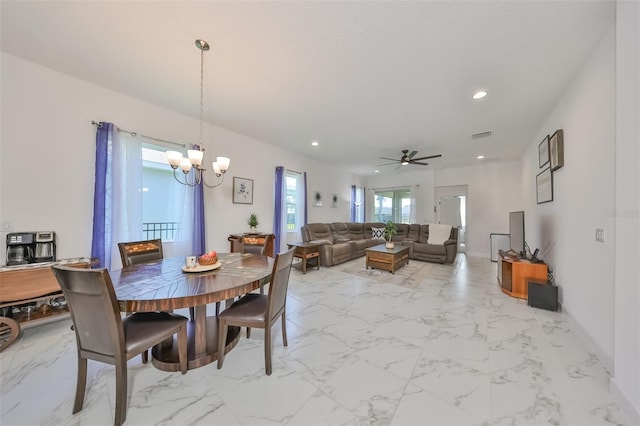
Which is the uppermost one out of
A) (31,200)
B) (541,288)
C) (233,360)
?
(31,200)

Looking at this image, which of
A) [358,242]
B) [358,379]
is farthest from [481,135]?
[358,379]

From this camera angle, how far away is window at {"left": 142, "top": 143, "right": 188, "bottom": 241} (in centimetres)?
358

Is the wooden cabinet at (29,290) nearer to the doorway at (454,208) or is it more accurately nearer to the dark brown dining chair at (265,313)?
the dark brown dining chair at (265,313)

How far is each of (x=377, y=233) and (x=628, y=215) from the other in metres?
5.64

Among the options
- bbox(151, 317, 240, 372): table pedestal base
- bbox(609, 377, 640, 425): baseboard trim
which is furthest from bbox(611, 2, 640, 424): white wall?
bbox(151, 317, 240, 372): table pedestal base

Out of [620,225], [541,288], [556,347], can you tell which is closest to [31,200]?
[620,225]

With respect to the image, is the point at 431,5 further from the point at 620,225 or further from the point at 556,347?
the point at 556,347

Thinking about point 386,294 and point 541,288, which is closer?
point 541,288

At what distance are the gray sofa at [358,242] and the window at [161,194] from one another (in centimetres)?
270

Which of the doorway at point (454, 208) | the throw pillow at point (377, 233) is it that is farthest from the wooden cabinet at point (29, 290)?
the doorway at point (454, 208)

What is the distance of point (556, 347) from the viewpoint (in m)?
1.99

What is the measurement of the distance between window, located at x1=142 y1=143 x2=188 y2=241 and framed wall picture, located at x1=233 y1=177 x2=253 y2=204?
922mm

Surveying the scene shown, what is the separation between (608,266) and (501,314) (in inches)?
45.3

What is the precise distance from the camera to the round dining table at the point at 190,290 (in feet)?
4.28
